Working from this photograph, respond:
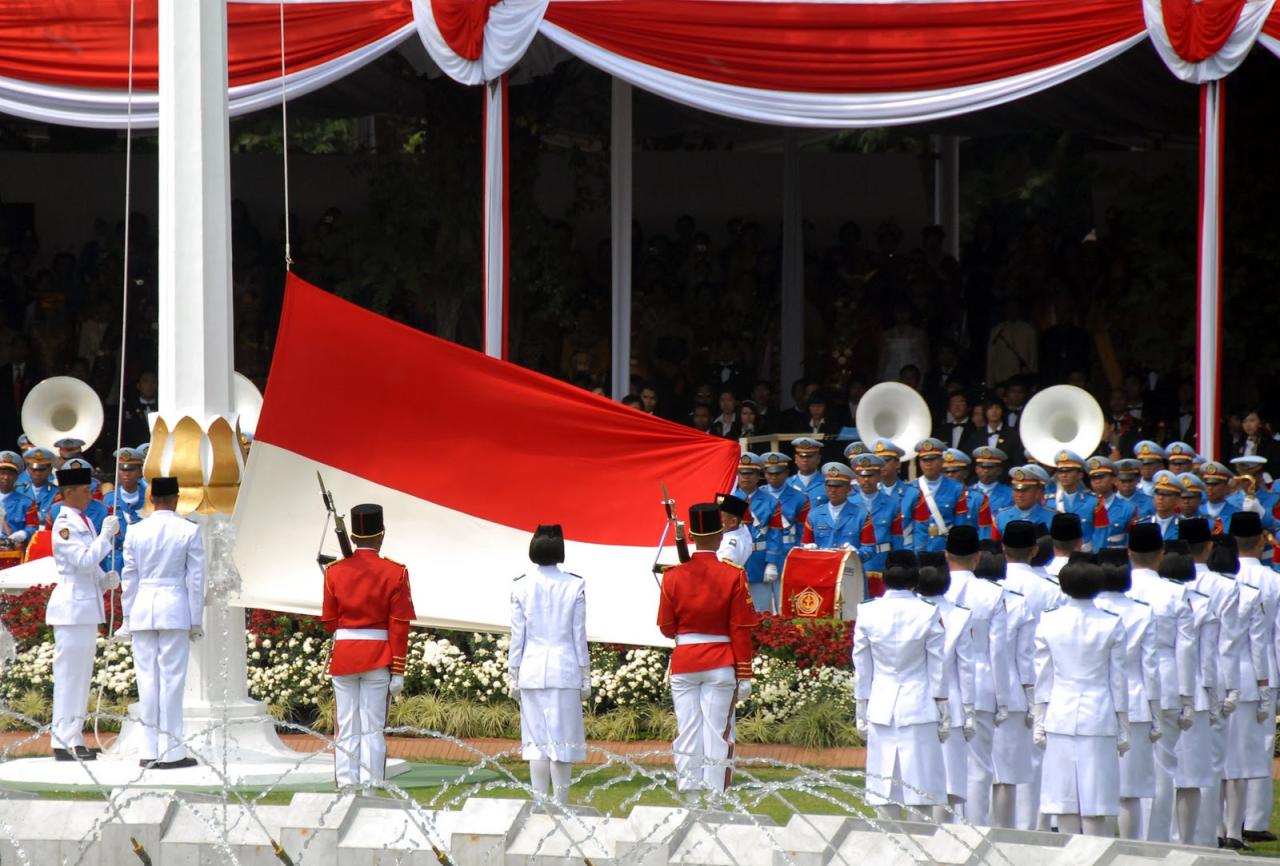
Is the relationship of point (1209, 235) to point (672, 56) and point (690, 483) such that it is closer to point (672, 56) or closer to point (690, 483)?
point (672, 56)

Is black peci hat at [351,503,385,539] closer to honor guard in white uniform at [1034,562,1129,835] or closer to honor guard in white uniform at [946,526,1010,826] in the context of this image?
honor guard in white uniform at [946,526,1010,826]

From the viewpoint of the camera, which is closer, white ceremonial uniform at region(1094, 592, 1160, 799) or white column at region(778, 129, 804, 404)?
white ceremonial uniform at region(1094, 592, 1160, 799)

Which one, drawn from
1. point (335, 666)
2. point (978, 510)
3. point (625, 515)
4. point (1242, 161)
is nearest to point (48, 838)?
point (335, 666)

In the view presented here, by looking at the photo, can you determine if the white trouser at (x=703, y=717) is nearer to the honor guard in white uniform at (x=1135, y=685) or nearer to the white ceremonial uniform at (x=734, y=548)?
the honor guard in white uniform at (x=1135, y=685)

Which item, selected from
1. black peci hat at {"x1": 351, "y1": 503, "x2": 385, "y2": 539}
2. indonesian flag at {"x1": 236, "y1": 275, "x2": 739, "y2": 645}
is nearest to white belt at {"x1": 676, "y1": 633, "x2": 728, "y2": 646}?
indonesian flag at {"x1": 236, "y1": 275, "x2": 739, "y2": 645}

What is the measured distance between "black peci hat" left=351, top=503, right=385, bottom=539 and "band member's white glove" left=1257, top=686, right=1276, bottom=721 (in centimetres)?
510

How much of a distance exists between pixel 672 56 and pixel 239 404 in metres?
4.51

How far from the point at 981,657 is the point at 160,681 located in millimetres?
4812

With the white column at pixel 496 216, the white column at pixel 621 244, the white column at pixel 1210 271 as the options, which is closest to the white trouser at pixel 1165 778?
the white column at pixel 1210 271

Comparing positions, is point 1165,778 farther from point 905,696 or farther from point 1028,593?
point 905,696

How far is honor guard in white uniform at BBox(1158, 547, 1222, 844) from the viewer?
452 inches

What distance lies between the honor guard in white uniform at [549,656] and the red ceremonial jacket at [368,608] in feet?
2.18

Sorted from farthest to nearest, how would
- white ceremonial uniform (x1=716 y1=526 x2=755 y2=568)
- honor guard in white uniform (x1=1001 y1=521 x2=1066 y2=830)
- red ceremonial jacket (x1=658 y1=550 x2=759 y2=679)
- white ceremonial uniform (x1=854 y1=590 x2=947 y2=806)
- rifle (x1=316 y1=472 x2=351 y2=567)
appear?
white ceremonial uniform (x1=716 y1=526 x2=755 y2=568)
rifle (x1=316 y1=472 x2=351 y2=567)
red ceremonial jacket (x1=658 y1=550 x2=759 y2=679)
honor guard in white uniform (x1=1001 y1=521 x2=1066 y2=830)
white ceremonial uniform (x1=854 y1=590 x2=947 y2=806)

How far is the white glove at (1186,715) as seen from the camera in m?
11.3
